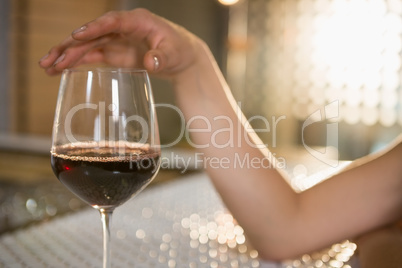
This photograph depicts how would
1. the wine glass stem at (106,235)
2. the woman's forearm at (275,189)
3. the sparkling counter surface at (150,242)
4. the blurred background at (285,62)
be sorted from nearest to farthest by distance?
the wine glass stem at (106,235)
the sparkling counter surface at (150,242)
the woman's forearm at (275,189)
the blurred background at (285,62)

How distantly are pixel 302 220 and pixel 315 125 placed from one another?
4.78 meters

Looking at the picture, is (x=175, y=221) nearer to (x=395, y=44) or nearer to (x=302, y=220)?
(x=302, y=220)

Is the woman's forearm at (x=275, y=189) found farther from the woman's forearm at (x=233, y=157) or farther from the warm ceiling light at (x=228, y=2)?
the warm ceiling light at (x=228, y=2)

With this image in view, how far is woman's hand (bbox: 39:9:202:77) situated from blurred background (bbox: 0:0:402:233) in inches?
143

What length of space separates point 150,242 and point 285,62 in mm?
4928

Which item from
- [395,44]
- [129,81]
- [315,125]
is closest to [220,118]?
[129,81]

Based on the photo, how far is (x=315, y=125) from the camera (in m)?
5.54

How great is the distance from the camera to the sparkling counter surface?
71 cm

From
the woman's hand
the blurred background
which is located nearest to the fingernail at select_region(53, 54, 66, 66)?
the woman's hand

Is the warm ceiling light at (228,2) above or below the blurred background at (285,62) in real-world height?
above

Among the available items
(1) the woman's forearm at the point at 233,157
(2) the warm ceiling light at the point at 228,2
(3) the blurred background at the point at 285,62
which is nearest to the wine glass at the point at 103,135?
(1) the woman's forearm at the point at 233,157

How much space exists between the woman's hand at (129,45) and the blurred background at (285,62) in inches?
143

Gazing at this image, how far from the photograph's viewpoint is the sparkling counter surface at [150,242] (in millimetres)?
710

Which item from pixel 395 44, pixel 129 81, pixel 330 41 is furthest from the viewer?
pixel 330 41
